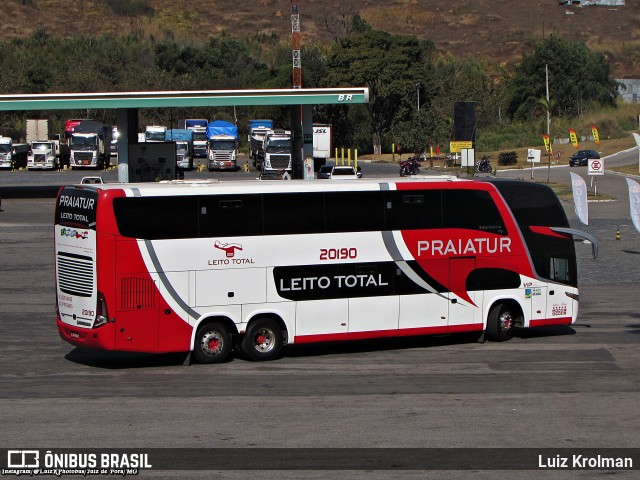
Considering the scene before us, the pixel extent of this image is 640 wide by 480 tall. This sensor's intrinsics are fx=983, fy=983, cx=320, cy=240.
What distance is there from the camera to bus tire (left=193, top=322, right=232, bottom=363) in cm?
1830

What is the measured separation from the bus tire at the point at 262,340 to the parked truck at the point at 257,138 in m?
58.8

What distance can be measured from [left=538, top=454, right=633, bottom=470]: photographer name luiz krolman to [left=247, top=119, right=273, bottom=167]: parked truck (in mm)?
66059

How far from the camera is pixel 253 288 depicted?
728 inches

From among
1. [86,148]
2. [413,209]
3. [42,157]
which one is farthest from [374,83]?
[413,209]

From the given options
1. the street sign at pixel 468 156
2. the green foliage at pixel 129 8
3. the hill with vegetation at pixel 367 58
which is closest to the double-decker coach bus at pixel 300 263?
the street sign at pixel 468 156

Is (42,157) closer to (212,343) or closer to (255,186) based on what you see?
(255,186)

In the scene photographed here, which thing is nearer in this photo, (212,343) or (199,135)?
(212,343)

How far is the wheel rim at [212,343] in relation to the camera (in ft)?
60.1

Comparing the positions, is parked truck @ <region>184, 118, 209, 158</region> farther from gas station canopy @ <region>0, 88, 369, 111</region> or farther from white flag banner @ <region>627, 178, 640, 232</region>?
white flag banner @ <region>627, 178, 640, 232</region>

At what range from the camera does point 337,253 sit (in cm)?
1900

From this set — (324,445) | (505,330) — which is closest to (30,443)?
(324,445)

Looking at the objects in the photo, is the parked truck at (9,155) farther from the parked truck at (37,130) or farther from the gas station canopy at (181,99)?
the gas station canopy at (181,99)

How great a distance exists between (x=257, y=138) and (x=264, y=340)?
6795cm

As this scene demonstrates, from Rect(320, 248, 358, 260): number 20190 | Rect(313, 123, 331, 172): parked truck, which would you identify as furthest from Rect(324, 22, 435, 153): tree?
Rect(320, 248, 358, 260): number 20190
